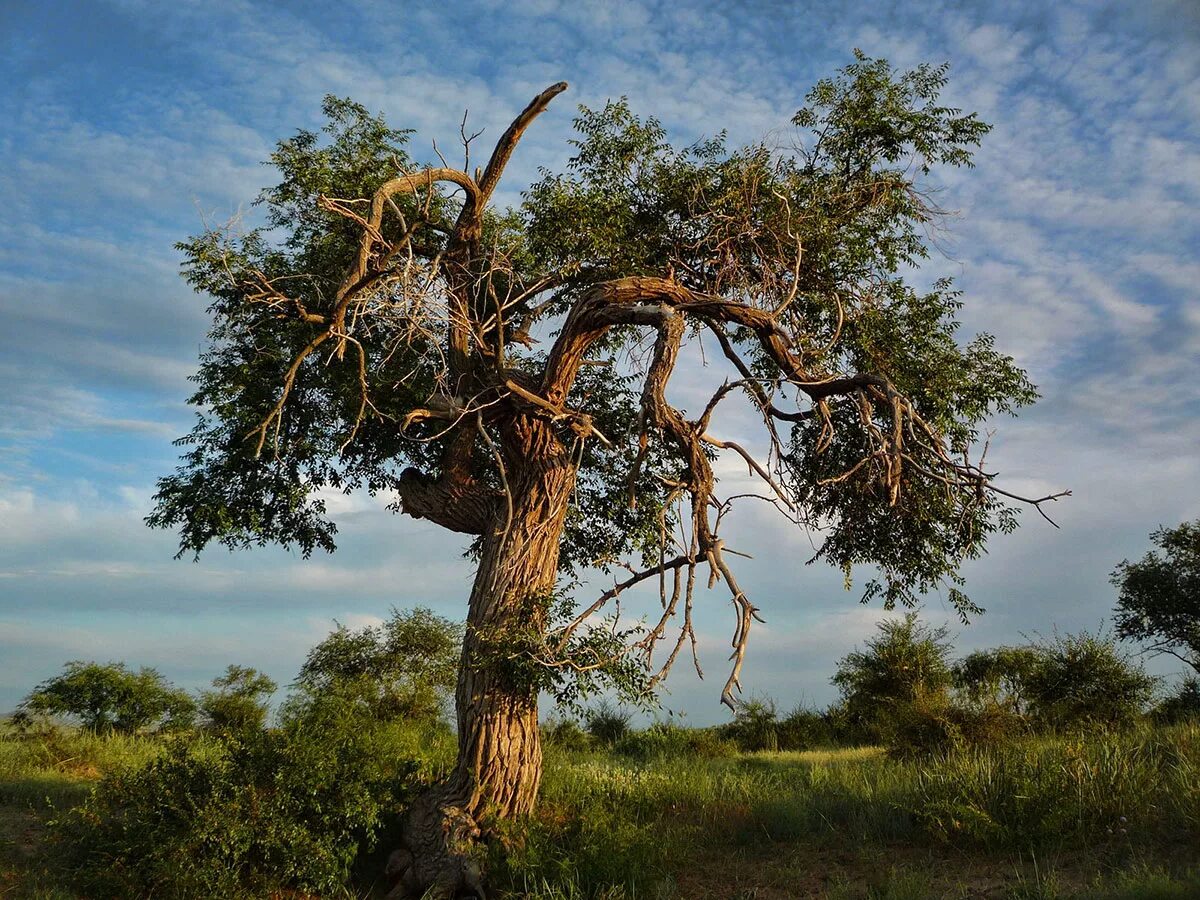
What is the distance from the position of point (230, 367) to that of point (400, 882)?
6.98m

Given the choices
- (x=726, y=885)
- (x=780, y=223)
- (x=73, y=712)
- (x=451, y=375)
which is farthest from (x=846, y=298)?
(x=73, y=712)

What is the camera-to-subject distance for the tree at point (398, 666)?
15352 millimetres

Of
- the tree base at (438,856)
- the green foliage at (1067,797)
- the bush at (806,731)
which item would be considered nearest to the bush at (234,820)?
the tree base at (438,856)

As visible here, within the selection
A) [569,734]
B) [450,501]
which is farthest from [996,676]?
[450,501]

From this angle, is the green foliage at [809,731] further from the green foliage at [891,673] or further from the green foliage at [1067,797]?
the green foliage at [1067,797]

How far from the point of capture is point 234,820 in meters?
8.56

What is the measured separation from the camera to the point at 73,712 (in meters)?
15.7

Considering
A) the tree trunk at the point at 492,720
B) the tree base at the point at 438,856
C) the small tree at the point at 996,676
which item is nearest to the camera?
the tree base at the point at 438,856

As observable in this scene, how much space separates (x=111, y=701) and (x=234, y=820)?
8820 millimetres

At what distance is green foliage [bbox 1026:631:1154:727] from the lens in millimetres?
14656

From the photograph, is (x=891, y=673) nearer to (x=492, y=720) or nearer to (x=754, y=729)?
(x=754, y=729)

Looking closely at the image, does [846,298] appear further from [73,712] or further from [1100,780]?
[73,712]

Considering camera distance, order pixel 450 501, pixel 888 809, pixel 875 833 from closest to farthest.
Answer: pixel 875 833
pixel 888 809
pixel 450 501

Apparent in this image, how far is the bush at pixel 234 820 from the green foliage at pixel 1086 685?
33.9 ft
